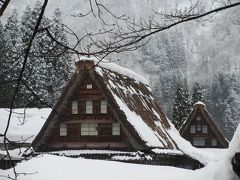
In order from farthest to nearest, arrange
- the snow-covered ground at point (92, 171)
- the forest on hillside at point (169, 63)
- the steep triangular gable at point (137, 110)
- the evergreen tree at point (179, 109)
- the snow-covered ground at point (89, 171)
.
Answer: the evergreen tree at point (179, 109)
the forest on hillside at point (169, 63)
the steep triangular gable at point (137, 110)
the snow-covered ground at point (89, 171)
the snow-covered ground at point (92, 171)

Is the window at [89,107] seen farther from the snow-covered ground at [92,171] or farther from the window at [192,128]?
the window at [192,128]

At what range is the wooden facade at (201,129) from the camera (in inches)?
1727

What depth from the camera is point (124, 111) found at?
862 inches

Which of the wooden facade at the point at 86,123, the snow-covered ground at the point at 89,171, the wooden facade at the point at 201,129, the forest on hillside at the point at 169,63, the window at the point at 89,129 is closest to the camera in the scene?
the snow-covered ground at the point at 89,171

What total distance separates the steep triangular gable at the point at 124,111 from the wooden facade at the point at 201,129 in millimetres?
17665

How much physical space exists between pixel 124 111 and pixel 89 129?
2.51 meters

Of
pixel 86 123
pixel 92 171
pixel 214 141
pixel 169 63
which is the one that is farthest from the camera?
pixel 169 63

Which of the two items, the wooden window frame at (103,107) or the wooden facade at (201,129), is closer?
the wooden window frame at (103,107)

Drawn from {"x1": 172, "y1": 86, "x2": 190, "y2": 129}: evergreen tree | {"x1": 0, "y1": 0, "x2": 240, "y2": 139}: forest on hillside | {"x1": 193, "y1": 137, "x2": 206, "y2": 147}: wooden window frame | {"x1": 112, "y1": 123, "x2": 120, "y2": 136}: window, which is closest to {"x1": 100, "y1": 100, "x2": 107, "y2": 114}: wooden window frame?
{"x1": 112, "y1": 123, "x2": 120, "y2": 136}: window

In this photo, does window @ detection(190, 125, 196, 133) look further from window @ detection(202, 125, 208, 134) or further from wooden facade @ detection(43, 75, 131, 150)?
wooden facade @ detection(43, 75, 131, 150)

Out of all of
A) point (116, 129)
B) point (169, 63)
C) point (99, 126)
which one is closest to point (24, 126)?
point (99, 126)

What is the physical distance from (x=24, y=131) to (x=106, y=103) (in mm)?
12944

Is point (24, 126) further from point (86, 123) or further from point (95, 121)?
point (95, 121)

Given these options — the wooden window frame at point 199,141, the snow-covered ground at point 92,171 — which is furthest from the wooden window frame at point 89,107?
the wooden window frame at point 199,141
